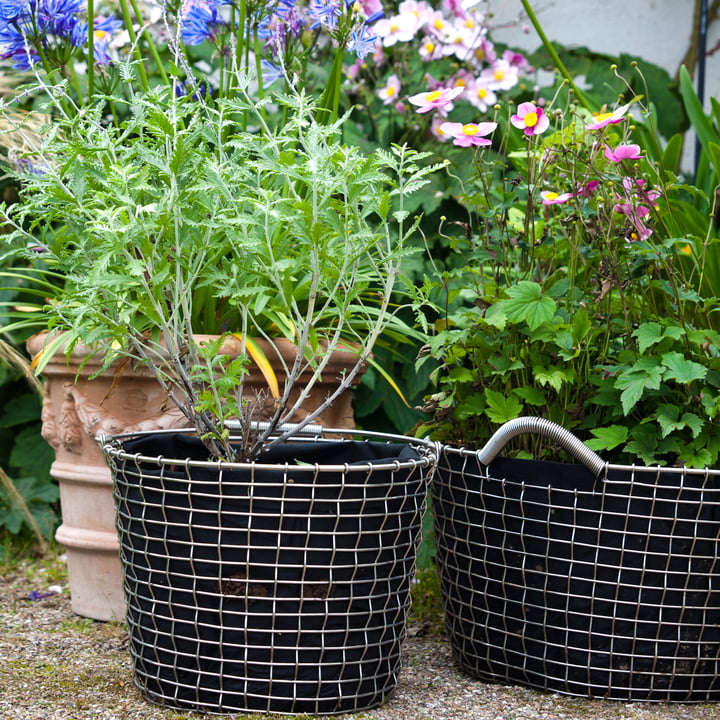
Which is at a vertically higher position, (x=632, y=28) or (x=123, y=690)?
(x=632, y=28)

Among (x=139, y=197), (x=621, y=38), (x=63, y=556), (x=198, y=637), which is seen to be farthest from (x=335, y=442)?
(x=621, y=38)

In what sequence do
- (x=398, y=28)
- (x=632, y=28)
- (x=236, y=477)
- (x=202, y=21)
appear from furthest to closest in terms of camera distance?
(x=632, y=28) < (x=398, y=28) < (x=202, y=21) < (x=236, y=477)

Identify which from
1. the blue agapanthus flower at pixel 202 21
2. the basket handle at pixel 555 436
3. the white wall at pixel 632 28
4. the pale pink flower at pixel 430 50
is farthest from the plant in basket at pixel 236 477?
the white wall at pixel 632 28

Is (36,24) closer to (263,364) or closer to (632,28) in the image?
Answer: (263,364)

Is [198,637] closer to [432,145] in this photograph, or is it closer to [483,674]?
[483,674]

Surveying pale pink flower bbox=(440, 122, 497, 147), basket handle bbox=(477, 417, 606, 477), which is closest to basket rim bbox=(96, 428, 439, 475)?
basket handle bbox=(477, 417, 606, 477)

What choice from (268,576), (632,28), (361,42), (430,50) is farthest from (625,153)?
(632,28)

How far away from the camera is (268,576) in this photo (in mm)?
1241

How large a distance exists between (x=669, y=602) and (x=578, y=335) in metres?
0.43

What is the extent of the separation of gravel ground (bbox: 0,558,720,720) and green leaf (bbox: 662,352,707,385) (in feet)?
1.65

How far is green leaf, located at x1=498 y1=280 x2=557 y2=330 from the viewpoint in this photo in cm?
140

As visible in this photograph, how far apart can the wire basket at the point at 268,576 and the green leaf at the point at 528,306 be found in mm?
269

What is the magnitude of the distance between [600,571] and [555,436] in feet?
0.71

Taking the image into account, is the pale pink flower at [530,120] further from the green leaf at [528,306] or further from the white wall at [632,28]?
the white wall at [632,28]
